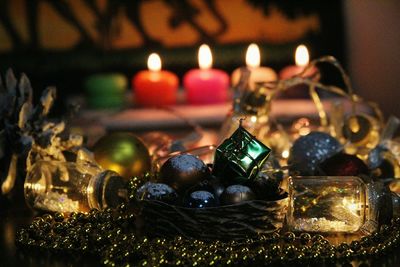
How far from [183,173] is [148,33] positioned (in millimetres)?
1785

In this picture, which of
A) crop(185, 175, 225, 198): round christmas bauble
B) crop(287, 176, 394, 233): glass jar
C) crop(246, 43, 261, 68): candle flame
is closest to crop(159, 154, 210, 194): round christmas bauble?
crop(185, 175, 225, 198): round christmas bauble

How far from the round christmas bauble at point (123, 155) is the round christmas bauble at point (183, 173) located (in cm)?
23

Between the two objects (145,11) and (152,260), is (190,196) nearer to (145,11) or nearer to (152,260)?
(152,260)

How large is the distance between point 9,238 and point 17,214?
115 mm

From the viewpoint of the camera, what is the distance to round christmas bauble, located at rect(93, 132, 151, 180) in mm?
1229

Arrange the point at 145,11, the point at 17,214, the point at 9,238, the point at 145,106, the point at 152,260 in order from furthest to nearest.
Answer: the point at 145,11 < the point at 145,106 < the point at 17,214 < the point at 9,238 < the point at 152,260

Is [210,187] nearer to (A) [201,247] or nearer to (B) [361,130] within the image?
(A) [201,247]

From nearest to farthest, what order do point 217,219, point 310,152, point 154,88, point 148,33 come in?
1. point 217,219
2. point 310,152
3. point 154,88
4. point 148,33

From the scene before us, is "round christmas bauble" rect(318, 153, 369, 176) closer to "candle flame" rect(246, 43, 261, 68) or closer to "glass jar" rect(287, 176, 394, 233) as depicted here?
"glass jar" rect(287, 176, 394, 233)

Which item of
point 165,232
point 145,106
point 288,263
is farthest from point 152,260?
point 145,106

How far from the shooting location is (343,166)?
111 cm

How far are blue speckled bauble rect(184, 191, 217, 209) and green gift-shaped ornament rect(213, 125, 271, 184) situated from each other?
0.18ft

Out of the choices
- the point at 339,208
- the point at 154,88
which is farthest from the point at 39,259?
the point at 154,88

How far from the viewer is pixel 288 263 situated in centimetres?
92
